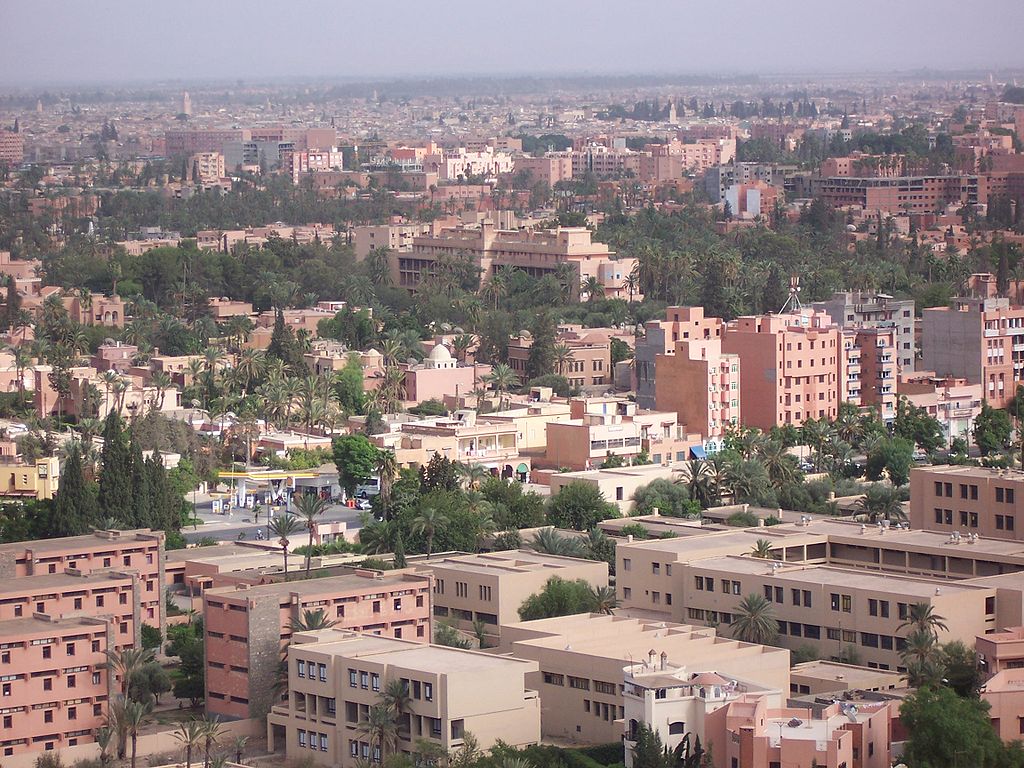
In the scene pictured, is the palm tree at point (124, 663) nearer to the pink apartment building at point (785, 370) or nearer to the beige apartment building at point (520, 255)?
the pink apartment building at point (785, 370)

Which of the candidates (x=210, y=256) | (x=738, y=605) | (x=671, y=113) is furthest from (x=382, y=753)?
(x=671, y=113)

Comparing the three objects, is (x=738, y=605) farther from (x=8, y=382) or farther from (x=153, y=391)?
(x=8, y=382)

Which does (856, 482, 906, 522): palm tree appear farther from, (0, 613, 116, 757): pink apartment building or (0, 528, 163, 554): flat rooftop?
(0, 613, 116, 757): pink apartment building

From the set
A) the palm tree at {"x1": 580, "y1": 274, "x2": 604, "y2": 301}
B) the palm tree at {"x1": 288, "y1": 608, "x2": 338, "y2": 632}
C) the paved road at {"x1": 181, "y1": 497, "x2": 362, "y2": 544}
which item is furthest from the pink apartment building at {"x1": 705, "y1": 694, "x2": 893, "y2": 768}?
the palm tree at {"x1": 580, "y1": 274, "x2": 604, "y2": 301}

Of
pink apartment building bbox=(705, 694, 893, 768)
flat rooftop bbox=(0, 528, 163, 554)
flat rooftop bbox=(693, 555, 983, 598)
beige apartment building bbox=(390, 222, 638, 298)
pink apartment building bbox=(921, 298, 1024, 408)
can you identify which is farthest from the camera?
beige apartment building bbox=(390, 222, 638, 298)

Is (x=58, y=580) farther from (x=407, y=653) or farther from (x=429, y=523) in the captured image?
(x=429, y=523)

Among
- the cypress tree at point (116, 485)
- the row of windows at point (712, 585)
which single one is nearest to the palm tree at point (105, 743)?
the row of windows at point (712, 585)
